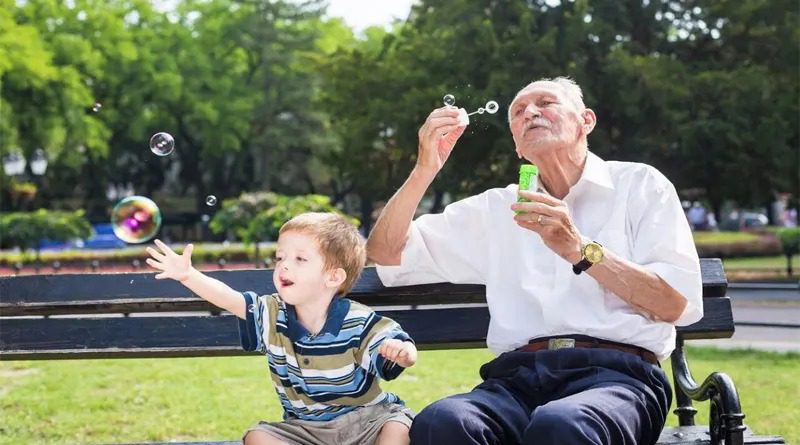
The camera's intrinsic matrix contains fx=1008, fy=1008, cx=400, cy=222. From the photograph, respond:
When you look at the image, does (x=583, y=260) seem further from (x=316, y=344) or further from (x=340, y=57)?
(x=340, y=57)

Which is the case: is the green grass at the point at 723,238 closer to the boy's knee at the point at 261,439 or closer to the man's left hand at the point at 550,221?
the man's left hand at the point at 550,221

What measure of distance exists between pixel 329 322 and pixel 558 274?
0.70m

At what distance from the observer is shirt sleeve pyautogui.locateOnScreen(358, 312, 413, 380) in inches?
105

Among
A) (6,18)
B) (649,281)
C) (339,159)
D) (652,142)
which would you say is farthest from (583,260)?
(339,159)

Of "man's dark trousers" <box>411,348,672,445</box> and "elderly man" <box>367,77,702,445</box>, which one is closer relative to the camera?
"man's dark trousers" <box>411,348,672,445</box>

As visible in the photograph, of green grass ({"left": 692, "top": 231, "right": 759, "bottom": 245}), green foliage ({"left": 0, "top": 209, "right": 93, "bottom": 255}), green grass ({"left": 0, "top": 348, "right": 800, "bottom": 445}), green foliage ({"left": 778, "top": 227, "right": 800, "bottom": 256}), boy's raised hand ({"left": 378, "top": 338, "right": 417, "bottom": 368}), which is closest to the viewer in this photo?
boy's raised hand ({"left": 378, "top": 338, "right": 417, "bottom": 368})

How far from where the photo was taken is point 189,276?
2.79m

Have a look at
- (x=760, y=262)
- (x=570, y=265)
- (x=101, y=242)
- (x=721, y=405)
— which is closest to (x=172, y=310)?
(x=570, y=265)

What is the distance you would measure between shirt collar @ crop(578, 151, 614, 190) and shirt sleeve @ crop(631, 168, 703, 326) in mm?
95

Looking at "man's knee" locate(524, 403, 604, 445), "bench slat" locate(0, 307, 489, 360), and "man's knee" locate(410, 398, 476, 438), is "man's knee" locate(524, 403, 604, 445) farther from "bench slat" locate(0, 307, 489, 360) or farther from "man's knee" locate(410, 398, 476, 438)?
"bench slat" locate(0, 307, 489, 360)

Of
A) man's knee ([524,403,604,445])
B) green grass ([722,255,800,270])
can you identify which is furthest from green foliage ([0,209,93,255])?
man's knee ([524,403,604,445])

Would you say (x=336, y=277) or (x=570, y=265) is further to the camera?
(x=570, y=265)

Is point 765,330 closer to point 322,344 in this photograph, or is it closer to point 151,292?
point 151,292

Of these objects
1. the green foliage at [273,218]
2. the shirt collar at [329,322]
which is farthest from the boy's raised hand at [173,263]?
the green foliage at [273,218]
